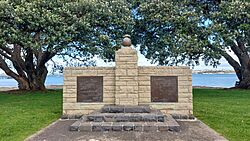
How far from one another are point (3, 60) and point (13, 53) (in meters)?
1.04

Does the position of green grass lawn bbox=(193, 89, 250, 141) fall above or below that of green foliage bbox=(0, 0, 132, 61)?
below

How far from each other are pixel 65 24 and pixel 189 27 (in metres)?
6.64

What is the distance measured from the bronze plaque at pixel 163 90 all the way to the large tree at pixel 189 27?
7.06 meters

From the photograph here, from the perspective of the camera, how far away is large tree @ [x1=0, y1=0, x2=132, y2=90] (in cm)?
1515

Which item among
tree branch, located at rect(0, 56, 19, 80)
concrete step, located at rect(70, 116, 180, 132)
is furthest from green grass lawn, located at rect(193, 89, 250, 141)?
tree branch, located at rect(0, 56, 19, 80)

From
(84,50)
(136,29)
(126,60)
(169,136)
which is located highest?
(136,29)

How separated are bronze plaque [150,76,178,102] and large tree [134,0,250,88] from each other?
7.06 metres

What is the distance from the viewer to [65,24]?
1552 cm

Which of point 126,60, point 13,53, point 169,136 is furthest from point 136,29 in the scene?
point 169,136

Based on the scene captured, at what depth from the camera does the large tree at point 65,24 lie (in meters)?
15.1

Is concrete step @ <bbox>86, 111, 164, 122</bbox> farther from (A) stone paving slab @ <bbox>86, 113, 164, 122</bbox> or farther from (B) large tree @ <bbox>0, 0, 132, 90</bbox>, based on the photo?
(B) large tree @ <bbox>0, 0, 132, 90</bbox>

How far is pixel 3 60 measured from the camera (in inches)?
834

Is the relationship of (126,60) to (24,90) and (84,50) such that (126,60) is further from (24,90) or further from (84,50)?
(24,90)

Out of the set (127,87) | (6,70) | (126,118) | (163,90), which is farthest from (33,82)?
(126,118)
